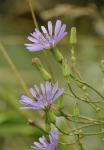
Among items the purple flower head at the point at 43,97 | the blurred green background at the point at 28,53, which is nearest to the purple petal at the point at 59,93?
the purple flower head at the point at 43,97

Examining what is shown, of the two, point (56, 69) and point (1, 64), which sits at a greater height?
point (1, 64)

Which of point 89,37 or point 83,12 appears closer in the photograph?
point 83,12

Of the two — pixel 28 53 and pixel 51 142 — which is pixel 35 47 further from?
pixel 28 53

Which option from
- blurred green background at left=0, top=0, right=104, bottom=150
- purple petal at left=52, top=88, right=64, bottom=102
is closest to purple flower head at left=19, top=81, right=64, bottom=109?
purple petal at left=52, top=88, right=64, bottom=102

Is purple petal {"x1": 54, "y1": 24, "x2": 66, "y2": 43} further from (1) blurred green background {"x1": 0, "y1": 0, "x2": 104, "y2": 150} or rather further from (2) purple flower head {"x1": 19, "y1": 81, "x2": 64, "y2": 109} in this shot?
(1) blurred green background {"x1": 0, "y1": 0, "x2": 104, "y2": 150}

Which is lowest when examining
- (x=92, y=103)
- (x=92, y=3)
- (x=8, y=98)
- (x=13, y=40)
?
(x=92, y=103)

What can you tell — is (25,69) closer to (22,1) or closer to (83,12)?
(83,12)

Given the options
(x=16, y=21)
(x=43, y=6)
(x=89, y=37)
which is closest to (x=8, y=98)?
(x=89, y=37)

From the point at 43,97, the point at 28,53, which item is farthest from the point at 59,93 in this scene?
the point at 28,53
